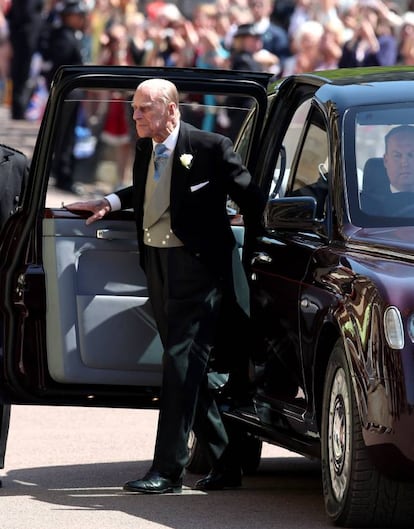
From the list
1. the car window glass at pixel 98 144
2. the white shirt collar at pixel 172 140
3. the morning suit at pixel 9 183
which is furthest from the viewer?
the car window glass at pixel 98 144

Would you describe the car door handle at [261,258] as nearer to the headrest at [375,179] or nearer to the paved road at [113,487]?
the headrest at [375,179]

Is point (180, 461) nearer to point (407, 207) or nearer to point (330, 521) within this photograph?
point (330, 521)

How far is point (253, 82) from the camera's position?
8156 millimetres

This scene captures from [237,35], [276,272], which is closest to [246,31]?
[237,35]

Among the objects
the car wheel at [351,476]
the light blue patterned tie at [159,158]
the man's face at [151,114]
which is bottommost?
the car wheel at [351,476]

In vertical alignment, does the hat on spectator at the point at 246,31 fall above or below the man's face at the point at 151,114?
above

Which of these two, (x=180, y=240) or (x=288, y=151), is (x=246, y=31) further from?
(x=180, y=240)

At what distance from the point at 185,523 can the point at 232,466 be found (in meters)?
1.19

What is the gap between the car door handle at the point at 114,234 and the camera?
8.09m

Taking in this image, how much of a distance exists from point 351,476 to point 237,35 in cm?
1327

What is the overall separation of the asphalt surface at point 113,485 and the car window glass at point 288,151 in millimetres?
1364

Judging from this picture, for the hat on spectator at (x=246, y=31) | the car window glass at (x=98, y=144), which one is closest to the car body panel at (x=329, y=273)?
the hat on spectator at (x=246, y=31)

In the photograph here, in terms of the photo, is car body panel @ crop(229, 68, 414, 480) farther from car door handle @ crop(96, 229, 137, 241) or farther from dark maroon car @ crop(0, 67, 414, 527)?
car door handle @ crop(96, 229, 137, 241)

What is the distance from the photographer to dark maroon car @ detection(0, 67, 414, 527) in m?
7.03
